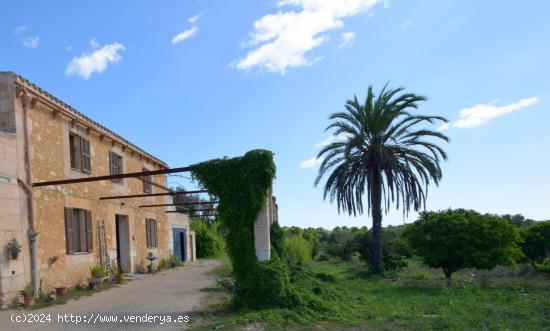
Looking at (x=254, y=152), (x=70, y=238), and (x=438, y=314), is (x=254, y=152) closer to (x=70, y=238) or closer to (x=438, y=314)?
(x=438, y=314)

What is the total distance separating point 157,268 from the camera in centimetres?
1891

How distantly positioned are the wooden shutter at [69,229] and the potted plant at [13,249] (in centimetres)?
247

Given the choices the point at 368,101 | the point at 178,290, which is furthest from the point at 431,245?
the point at 178,290

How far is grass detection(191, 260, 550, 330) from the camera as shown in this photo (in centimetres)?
737

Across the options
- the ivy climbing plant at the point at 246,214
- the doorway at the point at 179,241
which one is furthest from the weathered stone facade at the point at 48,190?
the doorway at the point at 179,241

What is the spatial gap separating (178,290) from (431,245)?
6.83 metres

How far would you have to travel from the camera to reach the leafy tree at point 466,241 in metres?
12.1

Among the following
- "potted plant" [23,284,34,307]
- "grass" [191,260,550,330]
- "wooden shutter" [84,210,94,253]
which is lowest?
"grass" [191,260,550,330]

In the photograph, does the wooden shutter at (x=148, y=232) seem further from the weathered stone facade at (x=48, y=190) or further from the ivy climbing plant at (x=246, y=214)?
the ivy climbing plant at (x=246, y=214)

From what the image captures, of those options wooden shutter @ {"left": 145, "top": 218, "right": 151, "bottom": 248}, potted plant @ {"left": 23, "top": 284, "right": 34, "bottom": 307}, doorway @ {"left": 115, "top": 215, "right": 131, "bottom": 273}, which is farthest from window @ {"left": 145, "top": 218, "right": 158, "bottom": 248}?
potted plant @ {"left": 23, "top": 284, "right": 34, "bottom": 307}

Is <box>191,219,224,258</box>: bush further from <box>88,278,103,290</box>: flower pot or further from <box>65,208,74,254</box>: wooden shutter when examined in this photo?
<box>65,208,74,254</box>: wooden shutter

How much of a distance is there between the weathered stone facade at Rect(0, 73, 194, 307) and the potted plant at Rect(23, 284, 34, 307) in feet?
0.37

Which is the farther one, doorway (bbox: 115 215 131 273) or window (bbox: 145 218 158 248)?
window (bbox: 145 218 158 248)

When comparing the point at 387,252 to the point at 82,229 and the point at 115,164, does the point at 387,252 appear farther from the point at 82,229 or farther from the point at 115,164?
the point at 82,229
